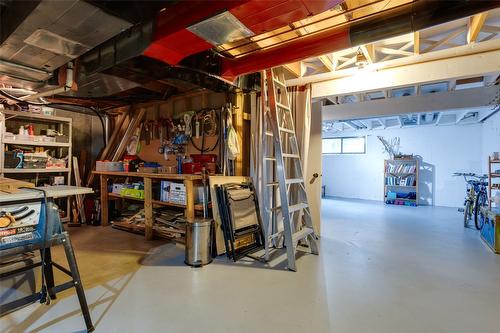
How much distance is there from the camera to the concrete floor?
1.89m

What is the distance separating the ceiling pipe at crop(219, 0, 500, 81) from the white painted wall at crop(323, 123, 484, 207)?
25.6 feet

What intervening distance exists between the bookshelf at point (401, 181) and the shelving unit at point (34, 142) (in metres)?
8.81

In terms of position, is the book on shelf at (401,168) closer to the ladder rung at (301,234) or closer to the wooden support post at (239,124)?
the ladder rung at (301,234)

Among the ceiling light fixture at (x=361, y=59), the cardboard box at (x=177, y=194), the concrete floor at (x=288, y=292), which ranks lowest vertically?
the concrete floor at (x=288, y=292)

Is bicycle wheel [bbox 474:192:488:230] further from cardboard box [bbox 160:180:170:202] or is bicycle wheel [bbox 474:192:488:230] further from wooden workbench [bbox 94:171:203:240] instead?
cardboard box [bbox 160:180:170:202]

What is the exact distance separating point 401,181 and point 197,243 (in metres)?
7.90

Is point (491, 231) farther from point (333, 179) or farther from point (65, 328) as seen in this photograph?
point (333, 179)

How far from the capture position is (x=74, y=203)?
483 cm

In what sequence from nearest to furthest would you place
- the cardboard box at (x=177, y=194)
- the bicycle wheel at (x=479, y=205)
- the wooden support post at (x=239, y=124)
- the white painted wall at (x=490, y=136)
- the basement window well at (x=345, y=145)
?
the cardboard box at (x=177, y=194) < the wooden support post at (x=239, y=124) < the bicycle wheel at (x=479, y=205) < the white painted wall at (x=490, y=136) < the basement window well at (x=345, y=145)

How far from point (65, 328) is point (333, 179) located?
31.4 ft

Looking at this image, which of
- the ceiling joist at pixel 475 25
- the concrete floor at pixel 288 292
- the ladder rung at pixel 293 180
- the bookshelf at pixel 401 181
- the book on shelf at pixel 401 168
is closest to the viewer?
the concrete floor at pixel 288 292

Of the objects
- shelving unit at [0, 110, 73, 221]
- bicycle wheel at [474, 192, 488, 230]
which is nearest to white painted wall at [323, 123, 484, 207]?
bicycle wheel at [474, 192, 488, 230]

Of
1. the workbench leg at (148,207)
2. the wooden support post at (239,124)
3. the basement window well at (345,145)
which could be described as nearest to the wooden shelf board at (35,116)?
the workbench leg at (148,207)

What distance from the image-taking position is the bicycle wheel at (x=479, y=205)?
16.4ft
